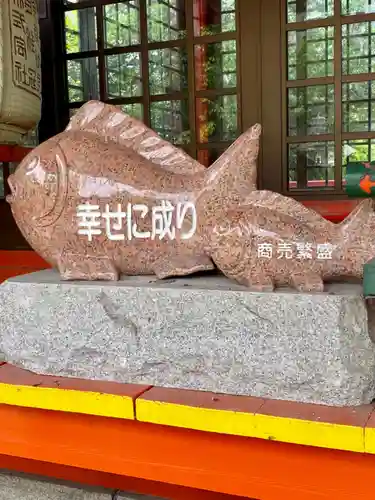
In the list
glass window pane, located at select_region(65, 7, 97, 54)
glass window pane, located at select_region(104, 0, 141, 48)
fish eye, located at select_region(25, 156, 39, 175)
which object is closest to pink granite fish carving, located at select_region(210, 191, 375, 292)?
fish eye, located at select_region(25, 156, 39, 175)

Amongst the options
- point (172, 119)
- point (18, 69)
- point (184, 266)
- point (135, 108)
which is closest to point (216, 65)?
point (172, 119)

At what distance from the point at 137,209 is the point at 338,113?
4.38 feet

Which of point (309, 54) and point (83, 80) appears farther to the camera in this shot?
point (83, 80)

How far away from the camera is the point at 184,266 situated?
1429 mm

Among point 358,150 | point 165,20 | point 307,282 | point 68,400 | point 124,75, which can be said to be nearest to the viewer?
point 307,282

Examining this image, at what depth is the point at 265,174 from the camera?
2.59 m

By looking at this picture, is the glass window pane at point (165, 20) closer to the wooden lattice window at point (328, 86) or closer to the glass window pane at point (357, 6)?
the wooden lattice window at point (328, 86)

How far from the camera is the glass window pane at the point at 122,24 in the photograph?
2691mm

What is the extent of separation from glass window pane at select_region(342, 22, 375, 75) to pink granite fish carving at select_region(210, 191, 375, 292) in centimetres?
136

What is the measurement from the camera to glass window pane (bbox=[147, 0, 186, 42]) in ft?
8.58

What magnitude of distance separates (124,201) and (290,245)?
0.42 metres
